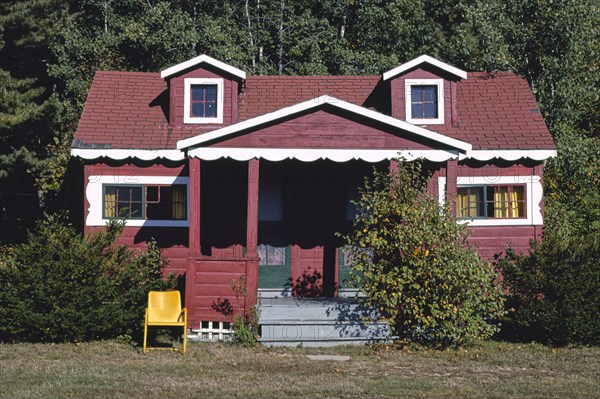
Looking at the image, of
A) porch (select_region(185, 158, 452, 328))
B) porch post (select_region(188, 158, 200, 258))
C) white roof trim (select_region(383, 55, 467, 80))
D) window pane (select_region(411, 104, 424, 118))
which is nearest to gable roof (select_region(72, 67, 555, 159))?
window pane (select_region(411, 104, 424, 118))

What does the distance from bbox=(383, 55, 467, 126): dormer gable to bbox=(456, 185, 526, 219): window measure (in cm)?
172

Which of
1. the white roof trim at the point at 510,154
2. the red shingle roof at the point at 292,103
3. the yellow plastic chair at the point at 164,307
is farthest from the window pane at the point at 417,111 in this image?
the yellow plastic chair at the point at 164,307

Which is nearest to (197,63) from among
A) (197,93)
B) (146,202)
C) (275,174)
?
(197,93)

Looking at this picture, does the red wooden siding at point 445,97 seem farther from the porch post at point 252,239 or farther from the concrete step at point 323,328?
the concrete step at point 323,328

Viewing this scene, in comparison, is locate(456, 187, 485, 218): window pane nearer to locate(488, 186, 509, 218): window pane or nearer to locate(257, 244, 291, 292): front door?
locate(488, 186, 509, 218): window pane

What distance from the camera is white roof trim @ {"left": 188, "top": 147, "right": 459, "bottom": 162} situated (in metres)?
17.4

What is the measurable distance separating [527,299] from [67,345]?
8303 millimetres

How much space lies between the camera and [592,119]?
3034 centimetres

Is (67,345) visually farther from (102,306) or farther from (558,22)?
(558,22)

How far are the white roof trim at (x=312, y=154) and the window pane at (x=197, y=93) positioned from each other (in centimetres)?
406

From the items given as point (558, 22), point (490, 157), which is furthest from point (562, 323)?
point (558, 22)

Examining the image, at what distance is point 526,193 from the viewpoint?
20688 millimetres

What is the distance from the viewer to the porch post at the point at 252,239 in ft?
55.9

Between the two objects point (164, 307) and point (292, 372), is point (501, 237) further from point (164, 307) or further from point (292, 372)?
point (292, 372)
